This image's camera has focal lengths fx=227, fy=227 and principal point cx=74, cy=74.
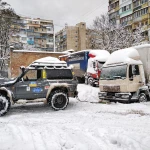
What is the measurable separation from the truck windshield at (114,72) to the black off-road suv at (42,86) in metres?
2.50

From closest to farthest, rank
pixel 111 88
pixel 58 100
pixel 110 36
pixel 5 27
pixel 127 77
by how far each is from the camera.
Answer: pixel 58 100, pixel 127 77, pixel 111 88, pixel 5 27, pixel 110 36

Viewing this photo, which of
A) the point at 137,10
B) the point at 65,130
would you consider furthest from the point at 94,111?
the point at 137,10

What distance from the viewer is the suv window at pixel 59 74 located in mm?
9672

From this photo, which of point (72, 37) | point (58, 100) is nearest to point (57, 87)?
point (58, 100)

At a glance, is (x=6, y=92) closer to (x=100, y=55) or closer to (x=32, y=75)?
(x=32, y=75)

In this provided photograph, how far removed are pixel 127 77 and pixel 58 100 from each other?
12.2 feet

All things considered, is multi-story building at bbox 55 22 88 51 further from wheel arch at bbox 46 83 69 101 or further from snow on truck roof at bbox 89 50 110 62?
wheel arch at bbox 46 83 69 101

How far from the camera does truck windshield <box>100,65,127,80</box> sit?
11.2 m

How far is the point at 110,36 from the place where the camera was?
127ft

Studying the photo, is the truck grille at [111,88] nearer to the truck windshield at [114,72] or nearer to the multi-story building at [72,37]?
the truck windshield at [114,72]

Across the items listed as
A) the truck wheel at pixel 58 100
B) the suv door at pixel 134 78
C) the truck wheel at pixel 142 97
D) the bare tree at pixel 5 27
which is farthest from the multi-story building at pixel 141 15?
the truck wheel at pixel 58 100

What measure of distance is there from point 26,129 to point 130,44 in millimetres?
32227

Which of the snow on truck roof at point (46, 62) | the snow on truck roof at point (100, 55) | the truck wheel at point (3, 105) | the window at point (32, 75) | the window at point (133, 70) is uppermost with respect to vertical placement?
the snow on truck roof at point (100, 55)

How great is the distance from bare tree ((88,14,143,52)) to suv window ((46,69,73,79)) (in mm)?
26480
